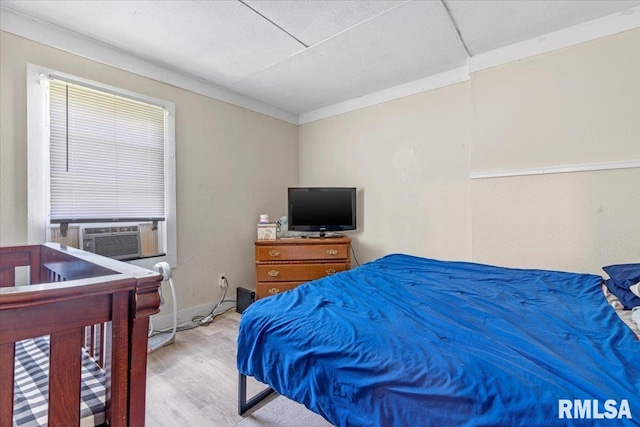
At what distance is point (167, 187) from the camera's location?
2609mm

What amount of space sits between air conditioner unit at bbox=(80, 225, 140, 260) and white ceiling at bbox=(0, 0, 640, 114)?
1408mm

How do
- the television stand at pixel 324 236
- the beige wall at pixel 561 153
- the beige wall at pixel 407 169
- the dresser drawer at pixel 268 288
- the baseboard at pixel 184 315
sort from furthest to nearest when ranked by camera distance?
1. the television stand at pixel 324 236
2. the dresser drawer at pixel 268 288
3. the beige wall at pixel 407 169
4. the baseboard at pixel 184 315
5. the beige wall at pixel 561 153

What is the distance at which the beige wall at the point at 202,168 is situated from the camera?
1.87 meters

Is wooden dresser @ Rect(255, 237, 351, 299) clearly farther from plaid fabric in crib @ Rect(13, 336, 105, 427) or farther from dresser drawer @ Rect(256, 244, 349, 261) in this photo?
plaid fabric in crib @ Rect(13, 336, 105, 427)

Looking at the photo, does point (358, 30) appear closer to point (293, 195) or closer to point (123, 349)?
point (293, 195)

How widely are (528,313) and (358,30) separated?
200 cm

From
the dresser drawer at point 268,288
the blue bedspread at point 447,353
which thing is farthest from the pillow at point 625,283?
the dresser drawer at point 268,288

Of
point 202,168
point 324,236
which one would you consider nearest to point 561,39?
point 324,236

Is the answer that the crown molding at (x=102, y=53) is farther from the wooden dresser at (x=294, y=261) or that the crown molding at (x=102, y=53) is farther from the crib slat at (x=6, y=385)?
the crib slat at (x=6, y=385)

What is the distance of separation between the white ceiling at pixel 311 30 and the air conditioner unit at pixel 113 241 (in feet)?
4.62

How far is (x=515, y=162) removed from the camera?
90.2 inches

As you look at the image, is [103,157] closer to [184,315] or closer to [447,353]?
[184,315]

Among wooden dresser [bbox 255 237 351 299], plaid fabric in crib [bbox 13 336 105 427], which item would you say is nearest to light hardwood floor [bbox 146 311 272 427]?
wooden dresser [bbox 255 237 351 299]

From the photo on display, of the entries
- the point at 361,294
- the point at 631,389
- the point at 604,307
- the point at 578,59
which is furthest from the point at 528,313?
the point at 578,59
